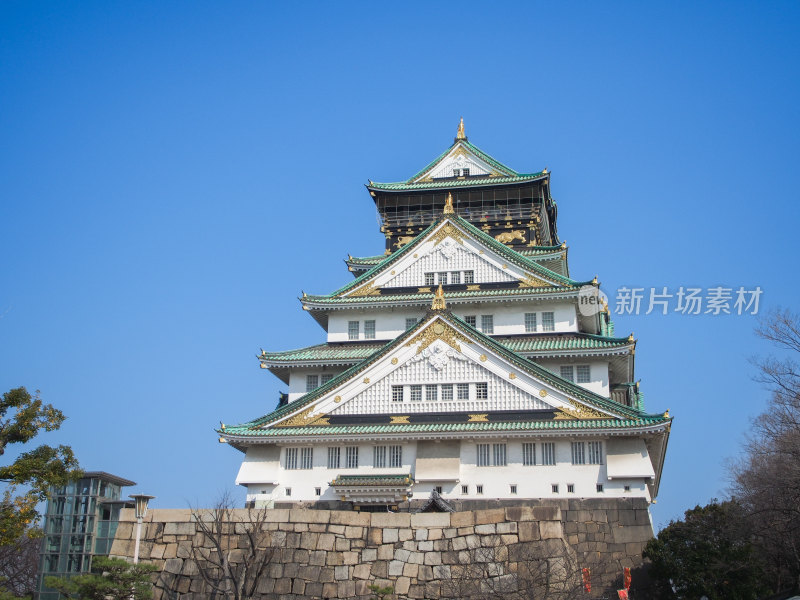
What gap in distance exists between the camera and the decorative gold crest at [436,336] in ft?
115

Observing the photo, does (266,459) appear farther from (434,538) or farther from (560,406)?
(434,538)

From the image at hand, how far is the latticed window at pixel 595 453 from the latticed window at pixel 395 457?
291 inches

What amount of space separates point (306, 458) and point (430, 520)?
43.2 feet

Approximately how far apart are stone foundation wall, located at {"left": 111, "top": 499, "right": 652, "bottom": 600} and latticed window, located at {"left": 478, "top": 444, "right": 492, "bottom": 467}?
1116 centimetres

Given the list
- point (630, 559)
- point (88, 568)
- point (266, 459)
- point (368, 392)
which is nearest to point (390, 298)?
point (368, 392)

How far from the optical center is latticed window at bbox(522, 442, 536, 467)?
3297 cm

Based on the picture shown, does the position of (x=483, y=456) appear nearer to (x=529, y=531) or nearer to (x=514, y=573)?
(x=529, y=531)

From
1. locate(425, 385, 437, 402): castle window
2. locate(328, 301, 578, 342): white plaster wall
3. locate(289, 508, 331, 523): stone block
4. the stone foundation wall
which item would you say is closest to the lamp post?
the stone foundation wall

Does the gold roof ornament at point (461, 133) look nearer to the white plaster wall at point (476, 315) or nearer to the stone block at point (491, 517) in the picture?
the white plaster wall at point (476, 315)

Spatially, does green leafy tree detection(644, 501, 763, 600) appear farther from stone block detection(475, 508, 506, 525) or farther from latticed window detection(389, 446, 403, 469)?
latticed window detection(389, 446, 403, 469)

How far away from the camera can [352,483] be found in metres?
32.5

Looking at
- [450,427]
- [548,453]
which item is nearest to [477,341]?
[450,427]

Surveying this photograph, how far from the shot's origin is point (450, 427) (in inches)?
1315

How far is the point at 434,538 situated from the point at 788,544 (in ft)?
52.1
